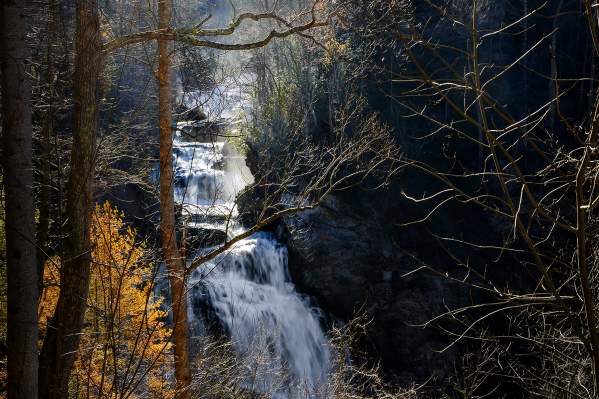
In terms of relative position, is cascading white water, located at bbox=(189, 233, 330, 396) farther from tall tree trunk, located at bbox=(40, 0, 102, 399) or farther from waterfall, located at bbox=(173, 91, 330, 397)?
tall tree trunk, located at bbox=(40, 0, 102, 399)

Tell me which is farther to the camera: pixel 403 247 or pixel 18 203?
pixel 403 247

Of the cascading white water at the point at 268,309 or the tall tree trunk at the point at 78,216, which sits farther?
the cascading white water at the point at 268,309

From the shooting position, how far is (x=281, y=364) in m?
14.8

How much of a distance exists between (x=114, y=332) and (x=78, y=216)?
6.98ft

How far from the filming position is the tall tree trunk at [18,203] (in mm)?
3693

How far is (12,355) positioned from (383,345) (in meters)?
15.4

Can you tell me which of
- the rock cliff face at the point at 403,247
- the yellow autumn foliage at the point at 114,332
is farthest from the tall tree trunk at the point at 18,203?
the rock cliff face at the point at 403,247

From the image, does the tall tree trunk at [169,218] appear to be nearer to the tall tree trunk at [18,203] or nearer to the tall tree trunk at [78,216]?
the tall tree trunk at [78,216]

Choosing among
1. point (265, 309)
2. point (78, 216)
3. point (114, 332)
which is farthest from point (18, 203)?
point (265, 309)

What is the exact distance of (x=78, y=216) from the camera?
450 centimetres

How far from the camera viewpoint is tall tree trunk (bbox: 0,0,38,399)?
3.69 m

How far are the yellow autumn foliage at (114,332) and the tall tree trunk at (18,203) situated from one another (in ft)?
0.80

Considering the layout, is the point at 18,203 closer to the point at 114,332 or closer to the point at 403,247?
the point at 114,332

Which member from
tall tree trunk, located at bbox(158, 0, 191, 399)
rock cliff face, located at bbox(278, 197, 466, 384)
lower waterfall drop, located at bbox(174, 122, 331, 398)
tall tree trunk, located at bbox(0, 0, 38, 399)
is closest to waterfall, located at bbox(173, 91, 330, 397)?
lower waterfall drop, located at bbox(174, 122, 331, 398)
